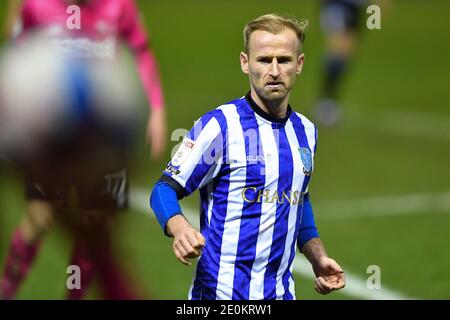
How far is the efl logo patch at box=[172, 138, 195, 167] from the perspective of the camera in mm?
4121

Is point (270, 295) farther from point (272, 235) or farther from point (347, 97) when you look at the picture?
point (347, 97)

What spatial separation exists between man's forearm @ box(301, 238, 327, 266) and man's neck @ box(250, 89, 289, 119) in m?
0.59

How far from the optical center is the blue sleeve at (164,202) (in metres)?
4.02

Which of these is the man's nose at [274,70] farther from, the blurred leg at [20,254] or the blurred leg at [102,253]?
the blurred leg at [20,254]

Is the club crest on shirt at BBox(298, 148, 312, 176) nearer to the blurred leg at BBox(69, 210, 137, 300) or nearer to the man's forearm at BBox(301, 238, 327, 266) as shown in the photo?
the man's forearm at BBox(301, 238, 327, 266)

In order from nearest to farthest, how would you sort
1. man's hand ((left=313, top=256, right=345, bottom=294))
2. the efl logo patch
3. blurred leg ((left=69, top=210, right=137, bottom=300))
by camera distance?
the efl logo patch, man's hand ((left=313, top=256, right=345, bottom=294)), blurred leg ((left=69, top=210, right=137, bottom=300))

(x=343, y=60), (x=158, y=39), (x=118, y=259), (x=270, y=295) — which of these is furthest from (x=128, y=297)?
(x=158, y=39)

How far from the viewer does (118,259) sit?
17.4ft

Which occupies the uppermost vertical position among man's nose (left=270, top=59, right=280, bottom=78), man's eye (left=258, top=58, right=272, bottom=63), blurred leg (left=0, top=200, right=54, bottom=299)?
man's eye (left=258, top=58, right=272, bottom=63)

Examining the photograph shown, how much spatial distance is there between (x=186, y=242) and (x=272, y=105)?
2.53 feet

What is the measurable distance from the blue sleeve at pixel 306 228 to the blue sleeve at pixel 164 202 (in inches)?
25.5

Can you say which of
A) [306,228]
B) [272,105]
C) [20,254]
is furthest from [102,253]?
[272,105]

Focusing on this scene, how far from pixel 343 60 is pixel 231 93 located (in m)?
2.15

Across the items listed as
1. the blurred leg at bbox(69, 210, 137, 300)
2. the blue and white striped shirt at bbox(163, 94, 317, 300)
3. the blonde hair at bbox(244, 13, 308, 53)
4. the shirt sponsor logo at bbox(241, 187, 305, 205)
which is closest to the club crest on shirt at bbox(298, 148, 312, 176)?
the blue and white striped shirt at bbox(163, 94, 317, 300)
